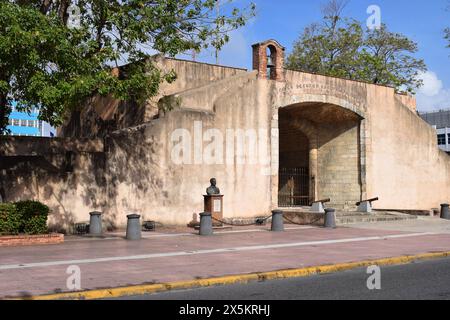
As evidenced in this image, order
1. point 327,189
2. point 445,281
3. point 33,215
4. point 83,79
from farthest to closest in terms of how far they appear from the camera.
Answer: point 327,189, point 33,215, point 83,79, point 445,281

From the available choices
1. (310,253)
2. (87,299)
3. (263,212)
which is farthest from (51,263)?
(263,212)

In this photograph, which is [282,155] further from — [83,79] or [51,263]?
[51,263]

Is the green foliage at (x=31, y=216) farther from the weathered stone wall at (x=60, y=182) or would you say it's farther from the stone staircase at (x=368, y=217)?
the stone staircase at (x=368, y=217)

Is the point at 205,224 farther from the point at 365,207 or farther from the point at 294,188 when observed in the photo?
the point at 294,188

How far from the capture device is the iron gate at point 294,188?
88.7 feet

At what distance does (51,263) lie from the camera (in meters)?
10.6

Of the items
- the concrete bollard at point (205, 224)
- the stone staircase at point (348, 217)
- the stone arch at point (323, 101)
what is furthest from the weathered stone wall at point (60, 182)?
the stone arch at point (323, 101)

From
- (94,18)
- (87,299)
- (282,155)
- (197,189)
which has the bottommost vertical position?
(87,299)

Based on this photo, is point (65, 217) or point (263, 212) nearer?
point (65, 217)

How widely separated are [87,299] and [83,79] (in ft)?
22.7

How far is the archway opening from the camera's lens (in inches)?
1005

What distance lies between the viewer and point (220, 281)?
29.5ft

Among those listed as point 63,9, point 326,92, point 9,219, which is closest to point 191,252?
point 9,219
